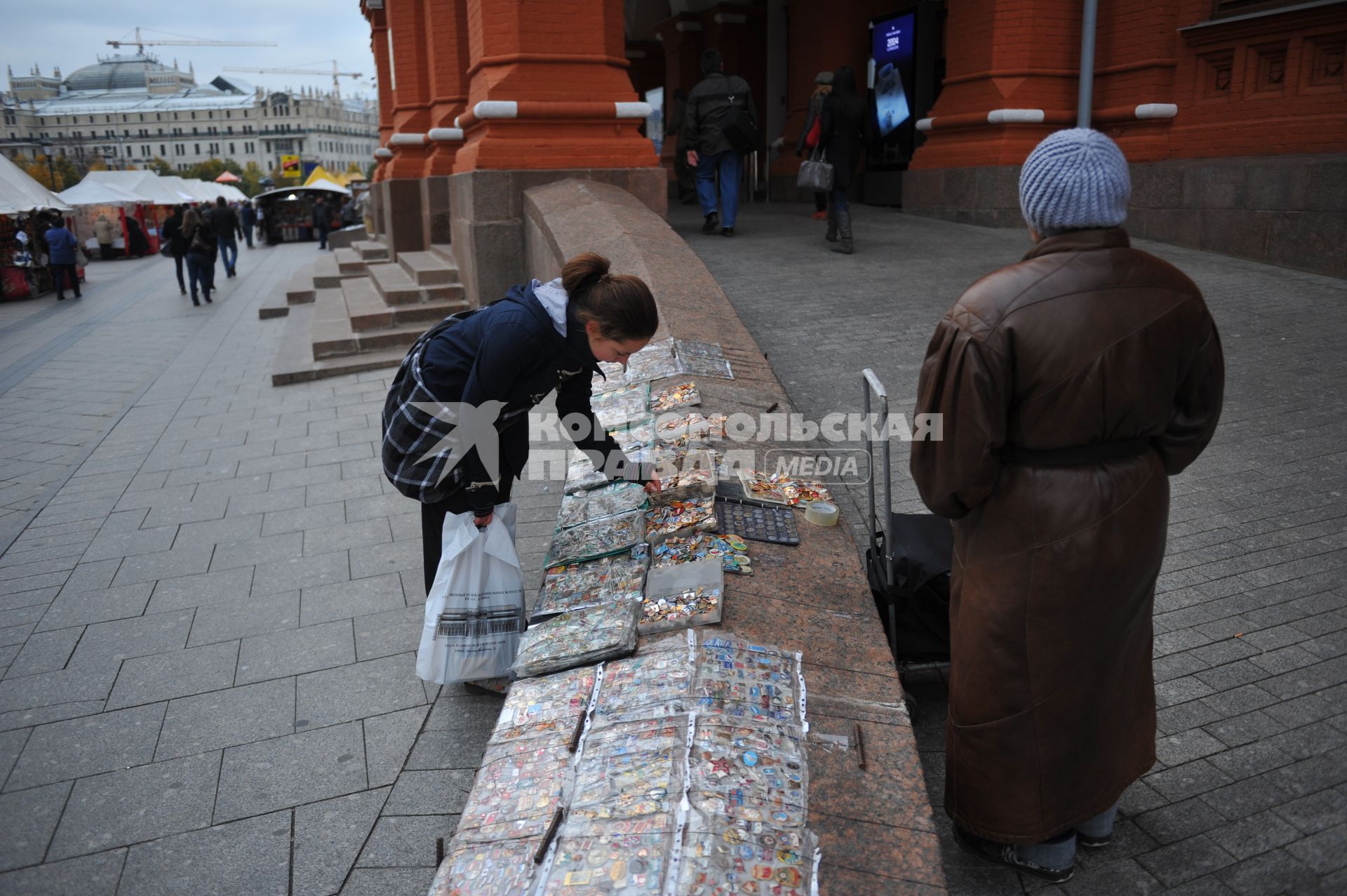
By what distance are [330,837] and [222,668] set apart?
1.29m

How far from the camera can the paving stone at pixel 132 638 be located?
3912mm

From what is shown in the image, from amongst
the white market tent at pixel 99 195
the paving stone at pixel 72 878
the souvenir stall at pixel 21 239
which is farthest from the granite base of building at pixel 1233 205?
the white market tent at pixel 99 195

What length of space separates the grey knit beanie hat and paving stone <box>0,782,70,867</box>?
10.6 ft

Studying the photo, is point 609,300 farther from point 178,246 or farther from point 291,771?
point 178,246

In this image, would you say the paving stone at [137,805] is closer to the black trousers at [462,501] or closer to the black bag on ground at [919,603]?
the black trousers at [462,501]

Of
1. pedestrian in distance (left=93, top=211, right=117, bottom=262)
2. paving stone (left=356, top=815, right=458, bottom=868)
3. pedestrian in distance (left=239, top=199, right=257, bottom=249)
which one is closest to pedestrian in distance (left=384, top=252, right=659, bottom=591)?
paving stone (left=356, top=815, right=458, bottom=868)

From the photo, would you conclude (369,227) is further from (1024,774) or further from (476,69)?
(1024,774)

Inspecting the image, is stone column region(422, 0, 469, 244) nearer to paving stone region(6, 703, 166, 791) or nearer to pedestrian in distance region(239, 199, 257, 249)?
paving stone region(6, 703, 166, 791)

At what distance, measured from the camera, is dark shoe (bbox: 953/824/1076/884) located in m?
2.45

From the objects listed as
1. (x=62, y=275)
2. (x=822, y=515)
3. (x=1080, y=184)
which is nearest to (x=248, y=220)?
(x=62, y=275)

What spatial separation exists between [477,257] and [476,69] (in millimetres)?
2044

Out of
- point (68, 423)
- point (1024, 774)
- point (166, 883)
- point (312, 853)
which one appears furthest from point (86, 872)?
point (68, 423)

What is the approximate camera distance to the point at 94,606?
438 cm

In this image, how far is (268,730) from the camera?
3.35m
